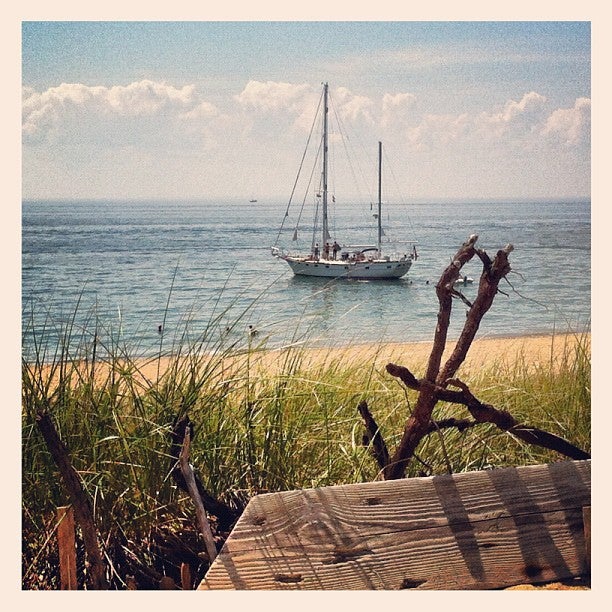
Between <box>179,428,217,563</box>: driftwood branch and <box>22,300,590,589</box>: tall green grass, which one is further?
<box>22,300,590,589</box>: tall green grass

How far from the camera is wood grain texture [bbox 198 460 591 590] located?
2.28m

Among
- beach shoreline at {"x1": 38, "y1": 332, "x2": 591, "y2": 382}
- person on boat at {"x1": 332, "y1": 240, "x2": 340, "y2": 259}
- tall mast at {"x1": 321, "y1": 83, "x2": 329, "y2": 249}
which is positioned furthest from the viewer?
person on boat at {"x1": 332, "y1": 240, "x2": 340, "y2": 259}

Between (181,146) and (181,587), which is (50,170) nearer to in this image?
(181,146)

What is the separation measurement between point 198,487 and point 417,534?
2.15 feet

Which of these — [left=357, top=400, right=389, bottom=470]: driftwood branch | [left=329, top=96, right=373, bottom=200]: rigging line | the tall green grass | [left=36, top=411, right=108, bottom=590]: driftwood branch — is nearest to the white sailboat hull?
[left=329, top=96, right=373, bottom=200]: rigging line

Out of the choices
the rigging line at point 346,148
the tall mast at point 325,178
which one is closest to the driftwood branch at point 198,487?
the tall mast at point 325,178

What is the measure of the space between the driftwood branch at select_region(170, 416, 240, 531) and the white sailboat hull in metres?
0.86

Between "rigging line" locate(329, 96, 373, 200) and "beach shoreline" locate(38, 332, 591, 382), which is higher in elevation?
"rigging line" locate(329, 96, 373, 200)

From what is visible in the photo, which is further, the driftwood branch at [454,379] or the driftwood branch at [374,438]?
the driftwood branch at [374,438]

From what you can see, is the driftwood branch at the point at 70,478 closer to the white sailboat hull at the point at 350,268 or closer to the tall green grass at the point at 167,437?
the tall green grass at the point at 167,437

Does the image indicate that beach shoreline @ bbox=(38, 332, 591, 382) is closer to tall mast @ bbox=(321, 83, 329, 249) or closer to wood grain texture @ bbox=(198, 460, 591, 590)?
tall mast @ bbox=(321, 83, 329, 249)

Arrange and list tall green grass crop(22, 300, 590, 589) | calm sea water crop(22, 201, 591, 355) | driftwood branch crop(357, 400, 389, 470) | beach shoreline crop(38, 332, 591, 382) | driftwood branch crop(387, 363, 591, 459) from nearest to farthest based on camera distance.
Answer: driftwood branch crop(387, 363, 591, 459) → driftwood branch crop(357, 400, 389, 470) → tall green grass crop(22, 300, 590, 589) → beach shoreline crop(38, 332, 591, 382) → calm sea water crop(22, 201, 591, 355)

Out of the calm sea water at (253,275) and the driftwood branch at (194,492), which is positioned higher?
the calm sea water at (253,275)

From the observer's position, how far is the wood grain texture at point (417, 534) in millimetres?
2277
